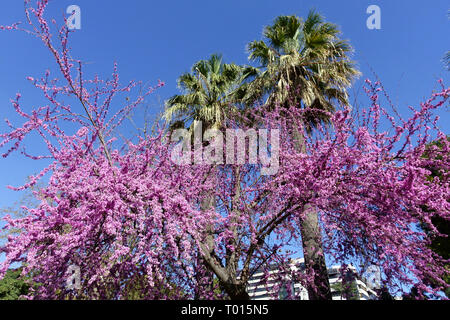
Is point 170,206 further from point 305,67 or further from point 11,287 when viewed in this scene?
point 11,287

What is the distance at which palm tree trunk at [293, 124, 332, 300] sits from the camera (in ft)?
19.6

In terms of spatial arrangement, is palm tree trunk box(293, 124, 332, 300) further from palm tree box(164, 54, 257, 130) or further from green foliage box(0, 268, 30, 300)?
green foliage box(0, 268, 30, 300)

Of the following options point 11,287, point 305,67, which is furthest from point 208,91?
point 11,287

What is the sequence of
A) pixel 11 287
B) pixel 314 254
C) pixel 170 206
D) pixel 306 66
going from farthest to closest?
1. pixel 11 287
2. pixel 306 66
3. pixel 314 254
4. pixel 170 206

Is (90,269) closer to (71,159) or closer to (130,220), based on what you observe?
(130,220)

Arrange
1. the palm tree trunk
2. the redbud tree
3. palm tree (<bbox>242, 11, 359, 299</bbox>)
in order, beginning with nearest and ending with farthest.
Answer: the redbud tree < the palm tree trunk < palm tree (<bbox>242, 11, 359, 299</bbox>)

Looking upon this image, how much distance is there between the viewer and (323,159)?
4367 mm

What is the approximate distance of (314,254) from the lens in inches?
250

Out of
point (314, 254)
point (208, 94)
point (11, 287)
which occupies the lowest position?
point (11, 287)

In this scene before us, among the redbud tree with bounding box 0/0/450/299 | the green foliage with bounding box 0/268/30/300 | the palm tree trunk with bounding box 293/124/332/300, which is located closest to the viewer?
the redbud tree with bounding box 0/0/450/299

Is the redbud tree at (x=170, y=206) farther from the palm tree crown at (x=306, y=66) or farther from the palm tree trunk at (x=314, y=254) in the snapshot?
the palm tree crown at (x=306, y=66)

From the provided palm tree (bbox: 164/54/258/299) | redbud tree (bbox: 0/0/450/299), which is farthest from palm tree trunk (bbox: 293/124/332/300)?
palm tree (bbox: 164/54/258/299)
